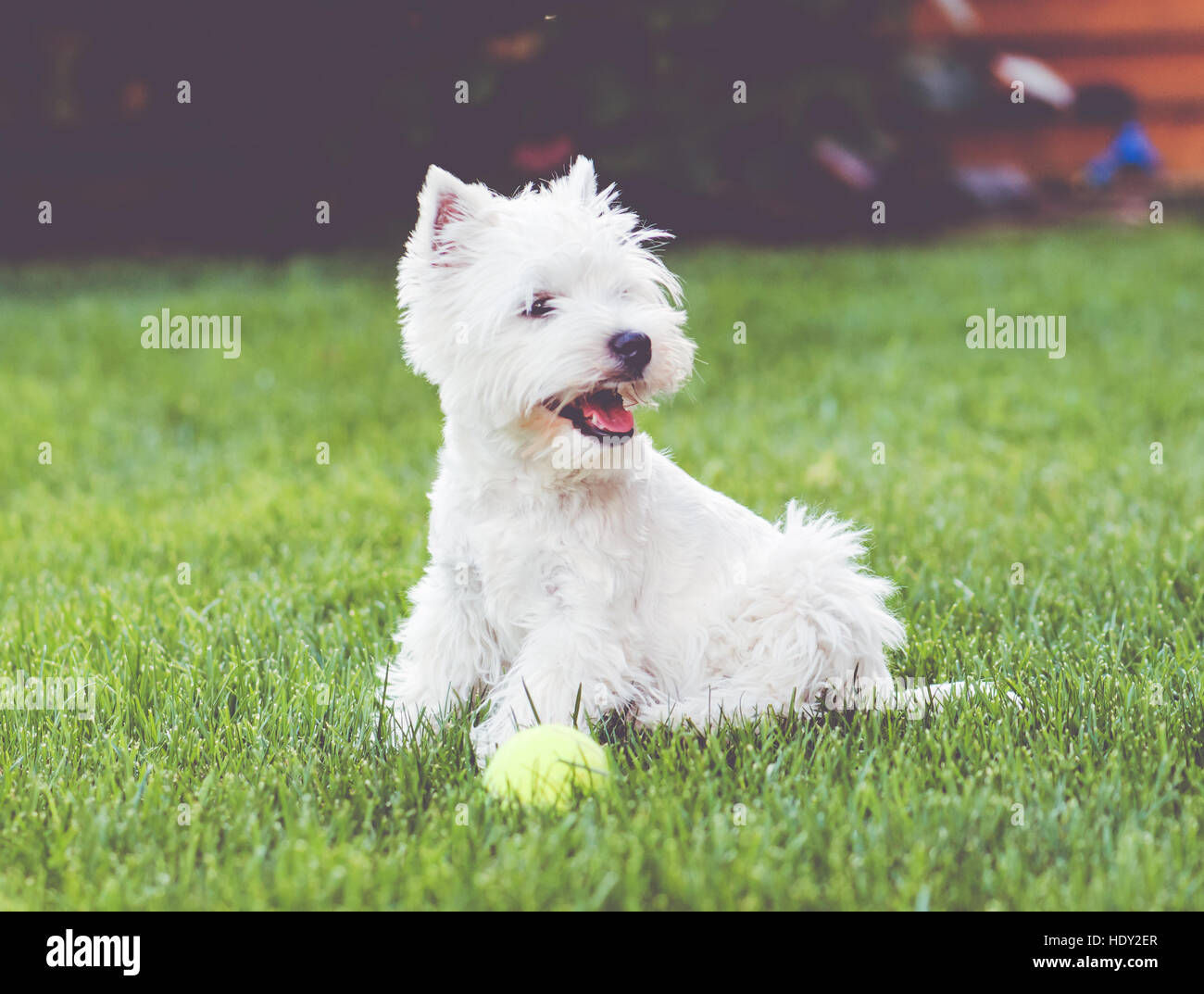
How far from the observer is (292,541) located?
4.87 meters

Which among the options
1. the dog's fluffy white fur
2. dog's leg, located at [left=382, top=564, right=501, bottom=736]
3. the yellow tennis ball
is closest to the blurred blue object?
the dog's fluffy white fur

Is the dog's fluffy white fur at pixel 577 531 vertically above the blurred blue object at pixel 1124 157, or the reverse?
the blurred blue object at pixel 1124 157

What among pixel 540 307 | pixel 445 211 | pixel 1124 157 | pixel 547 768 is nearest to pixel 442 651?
pixel 547 768

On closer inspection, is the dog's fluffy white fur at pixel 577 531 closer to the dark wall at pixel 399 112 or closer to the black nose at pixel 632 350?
the black nose at pixel 632 350

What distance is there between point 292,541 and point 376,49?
6149 mm

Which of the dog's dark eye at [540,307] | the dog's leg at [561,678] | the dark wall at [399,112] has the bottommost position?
the dog's leg at [561,678]

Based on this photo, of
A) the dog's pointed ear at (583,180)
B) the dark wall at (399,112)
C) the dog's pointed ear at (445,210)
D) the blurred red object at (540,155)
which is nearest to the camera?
the dog's pointed ear at (445,210)

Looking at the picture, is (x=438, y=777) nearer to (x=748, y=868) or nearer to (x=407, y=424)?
(x=748, y=868)

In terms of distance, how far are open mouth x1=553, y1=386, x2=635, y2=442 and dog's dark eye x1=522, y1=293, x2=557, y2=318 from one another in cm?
20

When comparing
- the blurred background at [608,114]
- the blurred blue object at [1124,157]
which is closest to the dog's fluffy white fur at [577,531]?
the blurred background at [608,114]

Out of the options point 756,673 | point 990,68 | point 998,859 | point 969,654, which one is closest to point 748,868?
point 998,859

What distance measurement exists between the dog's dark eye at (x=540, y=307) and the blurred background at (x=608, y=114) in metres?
6.67

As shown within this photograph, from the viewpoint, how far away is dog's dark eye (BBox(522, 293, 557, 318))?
2.89 m

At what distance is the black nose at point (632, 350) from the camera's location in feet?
9.18
